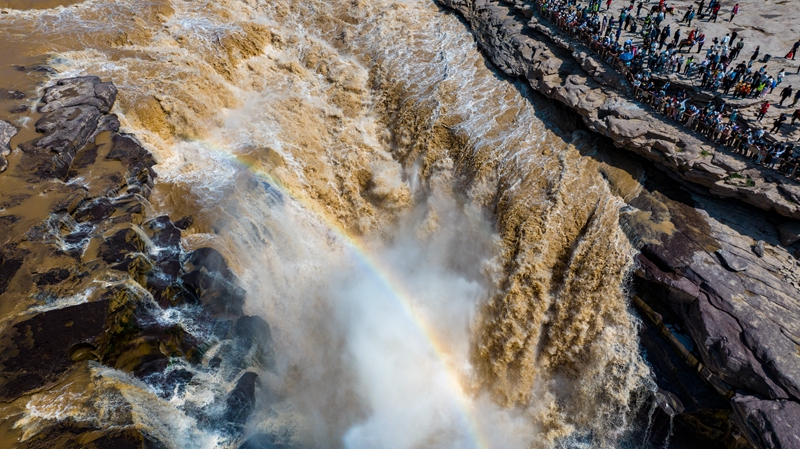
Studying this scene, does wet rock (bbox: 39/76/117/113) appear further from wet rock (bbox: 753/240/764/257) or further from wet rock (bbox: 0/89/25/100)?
wet rock (bbox: 753/240/764/257)

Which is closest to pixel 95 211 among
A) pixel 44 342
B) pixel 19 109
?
pixel 44 342

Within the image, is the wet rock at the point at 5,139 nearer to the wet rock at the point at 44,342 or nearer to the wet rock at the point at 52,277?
the wet rock at the point at 52,277

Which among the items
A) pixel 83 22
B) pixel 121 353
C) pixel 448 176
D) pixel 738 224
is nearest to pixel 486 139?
Answer: pixel 448 176

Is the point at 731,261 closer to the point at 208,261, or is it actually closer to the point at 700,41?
the point at 700,41

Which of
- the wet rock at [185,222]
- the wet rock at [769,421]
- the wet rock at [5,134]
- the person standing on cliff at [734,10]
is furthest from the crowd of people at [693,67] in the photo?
the wet rock at [5,134]

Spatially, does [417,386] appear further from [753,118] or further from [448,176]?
[753,118]

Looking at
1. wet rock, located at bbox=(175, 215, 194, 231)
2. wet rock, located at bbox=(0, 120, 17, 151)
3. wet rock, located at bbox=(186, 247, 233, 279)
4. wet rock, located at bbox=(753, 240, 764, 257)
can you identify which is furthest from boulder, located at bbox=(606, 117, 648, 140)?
wet rock, located at bbox=(0, 120, 17, 151)

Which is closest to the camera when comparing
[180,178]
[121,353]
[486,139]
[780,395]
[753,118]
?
[780,395]
